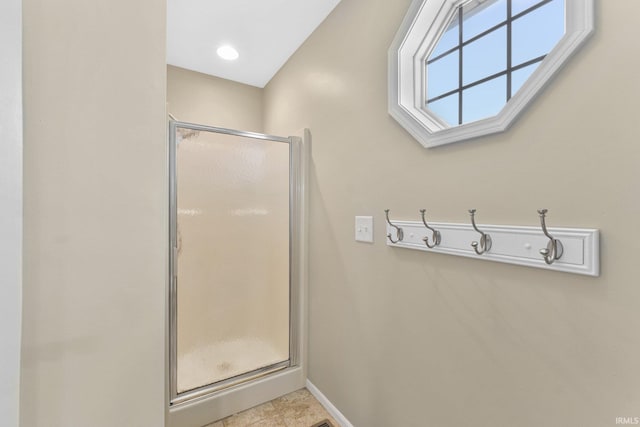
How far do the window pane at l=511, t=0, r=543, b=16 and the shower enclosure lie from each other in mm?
1179

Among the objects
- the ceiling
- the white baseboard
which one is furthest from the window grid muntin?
the white baseboard

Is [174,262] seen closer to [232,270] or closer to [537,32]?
[232,270]

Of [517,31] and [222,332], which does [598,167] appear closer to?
[517,31]

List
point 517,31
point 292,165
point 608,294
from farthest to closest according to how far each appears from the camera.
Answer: point 292,165
point 517,31
point 608,294

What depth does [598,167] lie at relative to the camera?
24.6 inches

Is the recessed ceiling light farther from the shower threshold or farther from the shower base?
the shower threshold

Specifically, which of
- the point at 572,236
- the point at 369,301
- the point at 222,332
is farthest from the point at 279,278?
the point at 572,236

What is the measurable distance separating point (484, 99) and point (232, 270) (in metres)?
1.54

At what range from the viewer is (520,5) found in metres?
0.84

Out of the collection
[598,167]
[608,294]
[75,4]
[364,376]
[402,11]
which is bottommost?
[364,376]

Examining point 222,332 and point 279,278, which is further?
point 279,278

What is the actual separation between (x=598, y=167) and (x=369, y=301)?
937 mm

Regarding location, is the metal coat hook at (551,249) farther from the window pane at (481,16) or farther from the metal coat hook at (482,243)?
the window pane at (481,16)

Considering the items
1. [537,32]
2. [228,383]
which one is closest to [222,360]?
[228,383]
